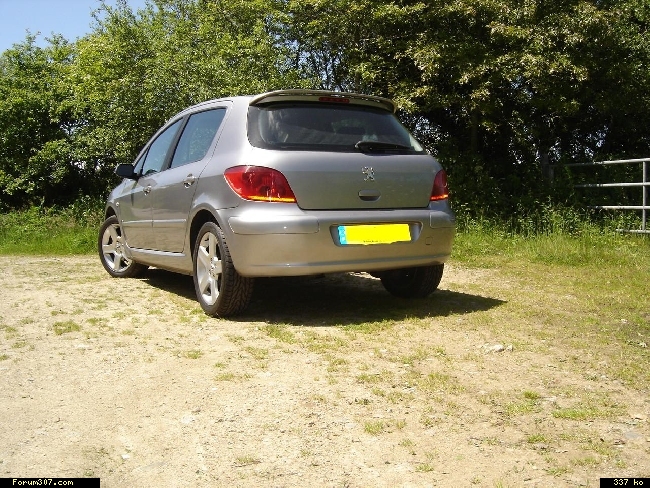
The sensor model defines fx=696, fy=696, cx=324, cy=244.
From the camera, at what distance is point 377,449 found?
9.45ft

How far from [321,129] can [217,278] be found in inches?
55.5

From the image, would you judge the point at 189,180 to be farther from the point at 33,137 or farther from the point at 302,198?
the point at 33,137

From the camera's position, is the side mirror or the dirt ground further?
the side mirror

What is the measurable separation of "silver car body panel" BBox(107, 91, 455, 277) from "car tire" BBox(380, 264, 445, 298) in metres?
0.36

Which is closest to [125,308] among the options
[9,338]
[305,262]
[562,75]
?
[9,338]

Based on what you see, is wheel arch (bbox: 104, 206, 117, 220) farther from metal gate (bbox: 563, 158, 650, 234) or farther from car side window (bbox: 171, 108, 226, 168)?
metal gate (bbox: 563, 158, 650, 234)

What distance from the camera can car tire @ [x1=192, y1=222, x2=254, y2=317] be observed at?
17.2 ft

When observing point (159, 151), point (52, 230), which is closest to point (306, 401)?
point (159, 151)

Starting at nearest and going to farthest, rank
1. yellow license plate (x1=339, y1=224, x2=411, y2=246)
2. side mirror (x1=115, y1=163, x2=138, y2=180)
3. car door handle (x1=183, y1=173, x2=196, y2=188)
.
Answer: yellow license plate (x1=339, y1=224, x2=411, y2=246)
car door handle (x1=183, y1=173, x2=196, y2=188)
side mirror (x1=115, y1=163, x2=138, y2=180)

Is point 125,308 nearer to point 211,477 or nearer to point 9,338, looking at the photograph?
point 9,338

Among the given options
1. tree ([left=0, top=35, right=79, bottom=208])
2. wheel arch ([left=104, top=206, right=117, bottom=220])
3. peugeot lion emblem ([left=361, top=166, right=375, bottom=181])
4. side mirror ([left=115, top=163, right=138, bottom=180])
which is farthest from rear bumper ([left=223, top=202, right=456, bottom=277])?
tree ([left=0, top=35, right=79, bottom=208])

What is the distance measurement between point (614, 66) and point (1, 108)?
13737mm

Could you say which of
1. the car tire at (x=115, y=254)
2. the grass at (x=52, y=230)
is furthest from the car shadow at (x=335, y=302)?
the grass at (x=52, y=230)

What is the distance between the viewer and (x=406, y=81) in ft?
46.6
